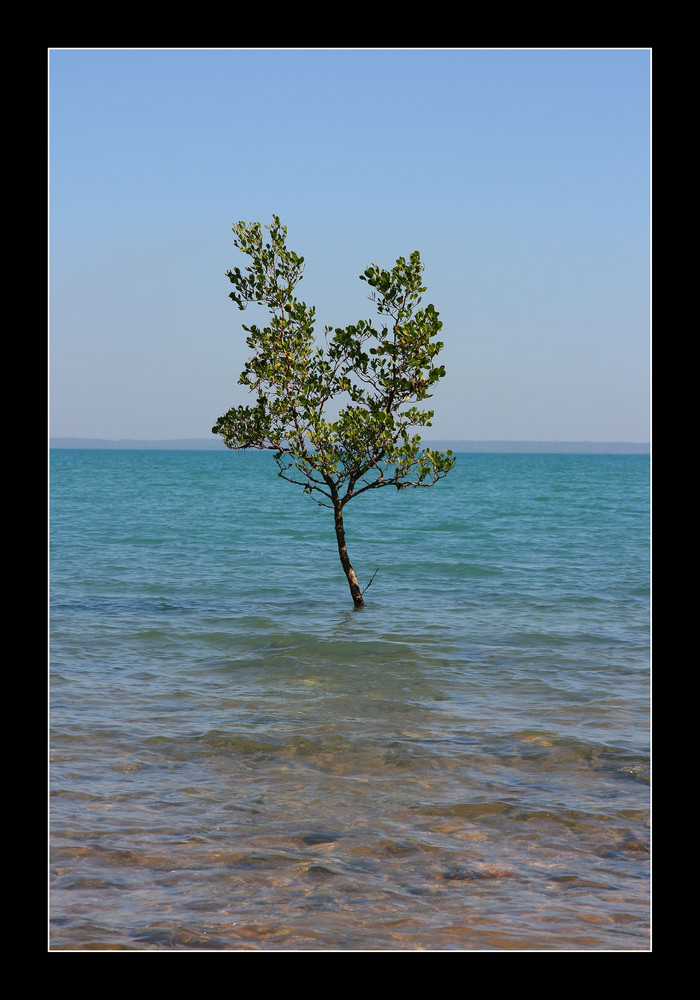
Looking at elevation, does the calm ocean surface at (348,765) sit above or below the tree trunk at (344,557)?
below

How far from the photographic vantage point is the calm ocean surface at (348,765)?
7.93 m

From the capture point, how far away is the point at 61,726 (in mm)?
13641

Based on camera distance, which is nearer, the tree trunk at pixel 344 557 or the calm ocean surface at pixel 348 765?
the calm ocean surface at pixel 348 765

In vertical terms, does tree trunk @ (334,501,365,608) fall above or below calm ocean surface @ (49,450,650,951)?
above

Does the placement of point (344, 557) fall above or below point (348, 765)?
above

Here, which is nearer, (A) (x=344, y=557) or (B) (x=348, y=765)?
(B) (x=348, y=765)

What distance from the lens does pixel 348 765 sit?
1208 centimetres

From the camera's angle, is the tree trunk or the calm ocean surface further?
the tree trunk

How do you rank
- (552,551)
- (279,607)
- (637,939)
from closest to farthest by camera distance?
1. (637,939)
2. (279,607)
3. (552,551)

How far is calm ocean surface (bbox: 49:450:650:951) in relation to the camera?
793cm

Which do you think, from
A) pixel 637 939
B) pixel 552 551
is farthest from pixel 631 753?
pixel 552 551

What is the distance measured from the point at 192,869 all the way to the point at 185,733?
4811 mm
